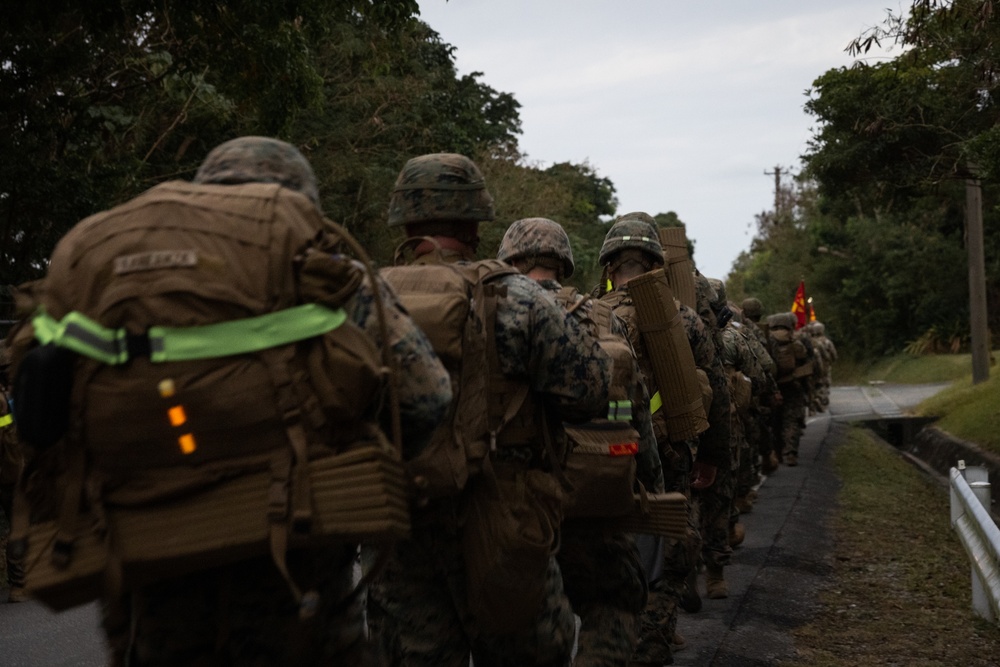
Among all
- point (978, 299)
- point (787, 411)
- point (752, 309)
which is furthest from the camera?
point (978, 299)

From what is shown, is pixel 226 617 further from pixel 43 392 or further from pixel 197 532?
pixel 43 392

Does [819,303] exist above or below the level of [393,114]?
below

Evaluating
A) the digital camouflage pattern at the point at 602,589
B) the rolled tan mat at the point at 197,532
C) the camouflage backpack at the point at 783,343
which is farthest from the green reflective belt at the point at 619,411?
the camouflage backpack at the point at 783,343

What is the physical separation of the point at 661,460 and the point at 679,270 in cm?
161

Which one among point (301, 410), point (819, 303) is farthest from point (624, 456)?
point (819, 303)

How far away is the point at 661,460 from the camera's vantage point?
7402mm

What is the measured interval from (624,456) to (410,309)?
56.5 inches

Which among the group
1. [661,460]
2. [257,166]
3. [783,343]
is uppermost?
[257,166]

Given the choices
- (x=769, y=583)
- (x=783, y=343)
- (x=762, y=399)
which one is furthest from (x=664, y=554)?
(x=783, y=343)

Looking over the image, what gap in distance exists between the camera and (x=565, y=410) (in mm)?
4770

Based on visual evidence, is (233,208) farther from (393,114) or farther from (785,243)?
(785,243)

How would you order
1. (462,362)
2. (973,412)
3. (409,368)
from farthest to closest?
(973,412), (462,362), (409,368)

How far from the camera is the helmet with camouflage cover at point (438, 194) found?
189 inches

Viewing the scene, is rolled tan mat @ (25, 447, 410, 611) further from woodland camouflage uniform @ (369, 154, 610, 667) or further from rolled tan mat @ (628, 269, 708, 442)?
rolled tan mat @ (628, 269, 708, 442)
